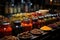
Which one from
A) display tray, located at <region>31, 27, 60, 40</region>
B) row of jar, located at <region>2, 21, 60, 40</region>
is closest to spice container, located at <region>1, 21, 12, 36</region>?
row of jar, located at <region>2, 21, 60, 40</region>

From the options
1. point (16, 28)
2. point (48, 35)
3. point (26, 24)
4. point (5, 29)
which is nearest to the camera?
point (5, 29)

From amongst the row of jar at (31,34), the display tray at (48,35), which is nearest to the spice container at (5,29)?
the row of jar at (31,34)

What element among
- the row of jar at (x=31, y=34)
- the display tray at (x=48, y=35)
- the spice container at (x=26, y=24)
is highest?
the spice container at (x=26, y=24)

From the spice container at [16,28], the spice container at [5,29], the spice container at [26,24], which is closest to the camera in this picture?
the spice container at [5,29]

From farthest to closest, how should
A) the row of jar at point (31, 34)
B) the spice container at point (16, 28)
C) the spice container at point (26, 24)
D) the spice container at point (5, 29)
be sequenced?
the spice container at point (26, 24)
the spice container at point (16, 28)
the spice container at point (5, 29)
the row of jar at point (31, 34)

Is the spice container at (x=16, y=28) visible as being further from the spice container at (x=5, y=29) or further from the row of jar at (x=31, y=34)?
the spice container at (x=5, y=29)

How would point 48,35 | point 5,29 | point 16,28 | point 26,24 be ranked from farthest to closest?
1. point 48,35
2. point 26,24
3. point 16,28
4. point 5,29

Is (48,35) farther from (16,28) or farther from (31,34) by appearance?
(16,28)

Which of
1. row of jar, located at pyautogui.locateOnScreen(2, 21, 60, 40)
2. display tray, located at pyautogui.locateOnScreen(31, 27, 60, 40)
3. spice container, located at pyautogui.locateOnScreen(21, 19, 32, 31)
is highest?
spice container, located at pyautogui.locateOnScreen(21, 19, 32, 31)

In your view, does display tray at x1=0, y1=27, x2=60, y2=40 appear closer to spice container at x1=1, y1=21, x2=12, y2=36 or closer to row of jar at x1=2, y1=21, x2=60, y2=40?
row of jar at x1=2, y1=21, x2=60, y2=40

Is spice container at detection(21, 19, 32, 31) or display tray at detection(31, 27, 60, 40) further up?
spice container at detection(21, 19, 32, 31)

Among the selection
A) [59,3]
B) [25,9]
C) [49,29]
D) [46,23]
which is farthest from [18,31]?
[59,3]

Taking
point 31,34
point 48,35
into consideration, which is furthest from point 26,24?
point 48,35

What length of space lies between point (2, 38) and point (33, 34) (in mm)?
591
